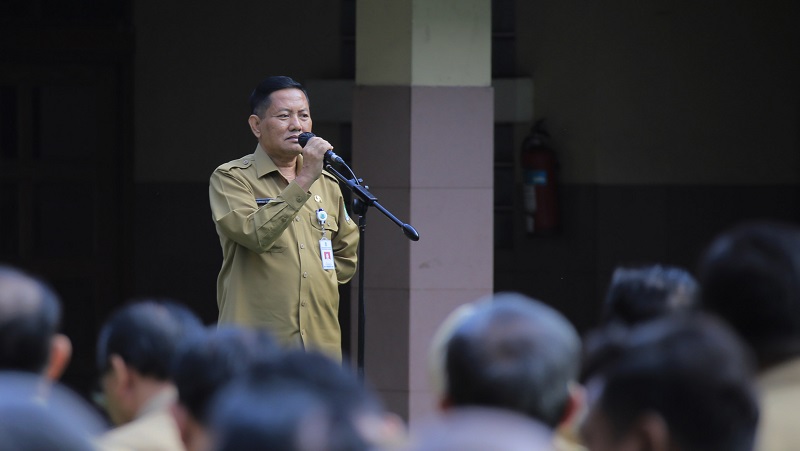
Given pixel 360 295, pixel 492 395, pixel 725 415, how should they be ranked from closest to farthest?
1. pixel 725 415
2. pixel 492 395
3. pixel 360 295

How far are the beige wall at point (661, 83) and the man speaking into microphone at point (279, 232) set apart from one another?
3.32m

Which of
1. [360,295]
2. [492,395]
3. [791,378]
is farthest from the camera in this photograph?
[360,295]

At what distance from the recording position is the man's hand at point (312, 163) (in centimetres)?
406

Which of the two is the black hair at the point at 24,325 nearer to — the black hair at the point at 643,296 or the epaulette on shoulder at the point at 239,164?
the black hair at the point at 643,296

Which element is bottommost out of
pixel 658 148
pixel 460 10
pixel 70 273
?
pixel 70 273

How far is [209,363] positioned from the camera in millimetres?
2080

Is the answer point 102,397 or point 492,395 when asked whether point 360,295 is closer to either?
point 102,397

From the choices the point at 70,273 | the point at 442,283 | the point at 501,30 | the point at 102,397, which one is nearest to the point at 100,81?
the point at 70,273

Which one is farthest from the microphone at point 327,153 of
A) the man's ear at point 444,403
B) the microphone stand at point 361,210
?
the man's ear at point 444,403

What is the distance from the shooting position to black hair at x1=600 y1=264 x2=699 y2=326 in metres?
2.49

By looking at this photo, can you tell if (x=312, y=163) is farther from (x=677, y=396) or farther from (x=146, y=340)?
(x=677, y=396)

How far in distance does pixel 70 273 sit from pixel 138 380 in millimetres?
5186

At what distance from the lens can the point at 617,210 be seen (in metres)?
7.46

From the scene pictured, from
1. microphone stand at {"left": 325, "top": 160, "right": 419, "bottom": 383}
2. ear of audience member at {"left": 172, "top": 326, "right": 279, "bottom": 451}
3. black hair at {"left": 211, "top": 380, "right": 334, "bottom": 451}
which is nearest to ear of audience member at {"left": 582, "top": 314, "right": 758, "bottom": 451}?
black hair at {"left": 211, "top": 380, "right": 334, "bottom": 451}
